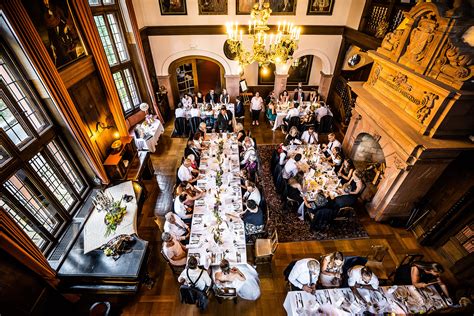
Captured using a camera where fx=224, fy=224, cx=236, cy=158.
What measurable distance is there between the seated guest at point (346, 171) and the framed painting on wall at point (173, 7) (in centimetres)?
903

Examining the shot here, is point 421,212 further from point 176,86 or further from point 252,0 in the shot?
point 176,86

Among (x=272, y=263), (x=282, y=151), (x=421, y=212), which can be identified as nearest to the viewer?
(x=272, y=263)

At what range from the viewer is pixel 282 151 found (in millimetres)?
7387

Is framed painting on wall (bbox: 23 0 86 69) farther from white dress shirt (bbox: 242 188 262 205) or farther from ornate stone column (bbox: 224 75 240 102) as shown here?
ornate stone column (bbox: 224 75 240 102)

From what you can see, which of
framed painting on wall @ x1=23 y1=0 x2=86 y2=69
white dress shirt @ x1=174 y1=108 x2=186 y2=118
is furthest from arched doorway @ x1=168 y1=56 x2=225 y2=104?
framed painting on wall @ x1=23 y1=0 x2=86 y2=69

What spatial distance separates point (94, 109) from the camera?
6273mm

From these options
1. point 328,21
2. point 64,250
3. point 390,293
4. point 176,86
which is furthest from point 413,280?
point 176,86

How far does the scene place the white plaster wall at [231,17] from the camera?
958cm

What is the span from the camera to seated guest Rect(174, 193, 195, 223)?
5629 mm

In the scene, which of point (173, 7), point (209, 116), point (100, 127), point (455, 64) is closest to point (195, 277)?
point (100, 127)

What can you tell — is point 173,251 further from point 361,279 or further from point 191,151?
point 361,279

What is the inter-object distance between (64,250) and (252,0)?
10.9 m

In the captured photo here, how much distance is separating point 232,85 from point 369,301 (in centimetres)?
1021

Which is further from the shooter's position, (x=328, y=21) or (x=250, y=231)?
(x=328, y=21)
